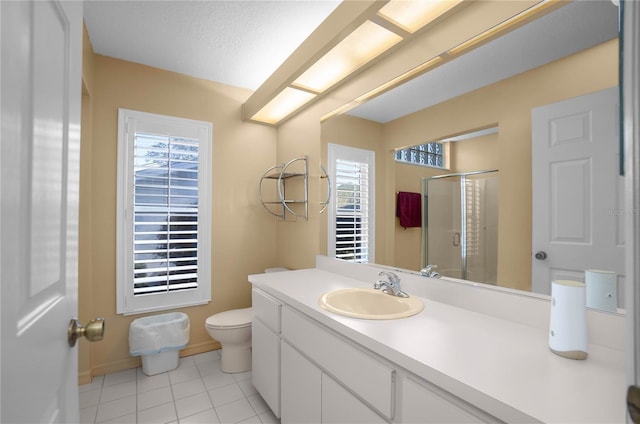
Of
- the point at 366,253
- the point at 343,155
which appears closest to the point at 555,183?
the point at 366,253

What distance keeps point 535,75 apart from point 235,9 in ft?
5.77

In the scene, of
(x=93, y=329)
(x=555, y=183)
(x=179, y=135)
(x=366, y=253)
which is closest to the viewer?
(x=93, y=329)

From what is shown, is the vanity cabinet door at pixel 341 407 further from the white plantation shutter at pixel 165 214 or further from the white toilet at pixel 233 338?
the white plantation shutter at pixel 165 214

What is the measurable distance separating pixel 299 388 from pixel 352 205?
1.23 meters

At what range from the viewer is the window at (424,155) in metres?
1.59

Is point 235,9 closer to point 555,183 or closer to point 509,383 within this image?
point 555,183

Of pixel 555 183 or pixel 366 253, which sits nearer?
pixel 555 183

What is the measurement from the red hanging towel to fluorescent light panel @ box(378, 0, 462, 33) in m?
0.90

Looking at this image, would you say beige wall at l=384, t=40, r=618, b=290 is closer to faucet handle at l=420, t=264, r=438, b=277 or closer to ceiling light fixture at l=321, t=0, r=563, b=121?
ceiling light fixture at l=321, t=0, r=563, b=121

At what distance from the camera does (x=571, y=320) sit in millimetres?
895

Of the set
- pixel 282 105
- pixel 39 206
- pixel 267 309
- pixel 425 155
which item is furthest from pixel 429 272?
pixel 282 105

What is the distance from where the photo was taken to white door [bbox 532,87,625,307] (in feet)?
3.18

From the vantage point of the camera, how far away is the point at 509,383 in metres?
0.77

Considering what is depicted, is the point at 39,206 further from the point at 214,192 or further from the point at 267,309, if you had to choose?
the point at 214,192
